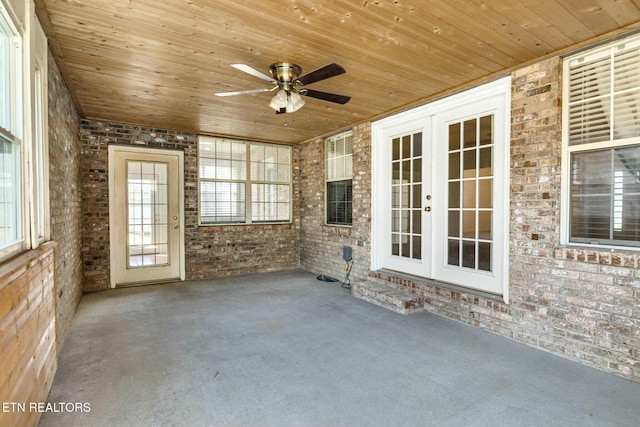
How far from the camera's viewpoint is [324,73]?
2758 mm

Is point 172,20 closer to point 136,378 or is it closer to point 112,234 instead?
point 136,378

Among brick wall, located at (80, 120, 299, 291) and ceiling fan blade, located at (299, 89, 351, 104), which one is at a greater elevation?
ceiling fan blade, located at (299, 89, 351, 104)

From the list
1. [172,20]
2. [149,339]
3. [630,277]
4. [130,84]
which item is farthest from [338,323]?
[130,84]

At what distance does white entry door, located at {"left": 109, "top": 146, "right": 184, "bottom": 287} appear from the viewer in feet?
17.9

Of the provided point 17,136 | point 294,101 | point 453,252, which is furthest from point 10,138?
point 453,252

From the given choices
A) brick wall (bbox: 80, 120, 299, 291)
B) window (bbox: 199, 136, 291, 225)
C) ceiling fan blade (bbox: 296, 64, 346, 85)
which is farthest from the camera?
window (bbox: 199, 136, 291, 225)

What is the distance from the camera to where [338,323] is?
12.4 feet

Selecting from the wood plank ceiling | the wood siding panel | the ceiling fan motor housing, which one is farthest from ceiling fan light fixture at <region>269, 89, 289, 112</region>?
the wood siding panel

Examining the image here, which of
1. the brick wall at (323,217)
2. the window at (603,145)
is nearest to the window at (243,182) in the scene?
the brick wall at (323,217)

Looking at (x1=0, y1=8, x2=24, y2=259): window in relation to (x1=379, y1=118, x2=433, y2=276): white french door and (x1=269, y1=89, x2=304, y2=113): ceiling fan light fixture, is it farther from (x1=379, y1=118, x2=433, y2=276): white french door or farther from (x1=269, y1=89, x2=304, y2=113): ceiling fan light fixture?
(x1=379, y1=118, x2=433, y2=276): white french door

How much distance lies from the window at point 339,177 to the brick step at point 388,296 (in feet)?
4.77

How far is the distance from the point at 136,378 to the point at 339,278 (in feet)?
12.6

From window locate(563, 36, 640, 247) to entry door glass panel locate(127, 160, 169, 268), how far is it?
5.77 m

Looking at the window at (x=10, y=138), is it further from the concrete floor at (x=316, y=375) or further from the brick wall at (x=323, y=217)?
the brick wall at (x=323, y=217)
